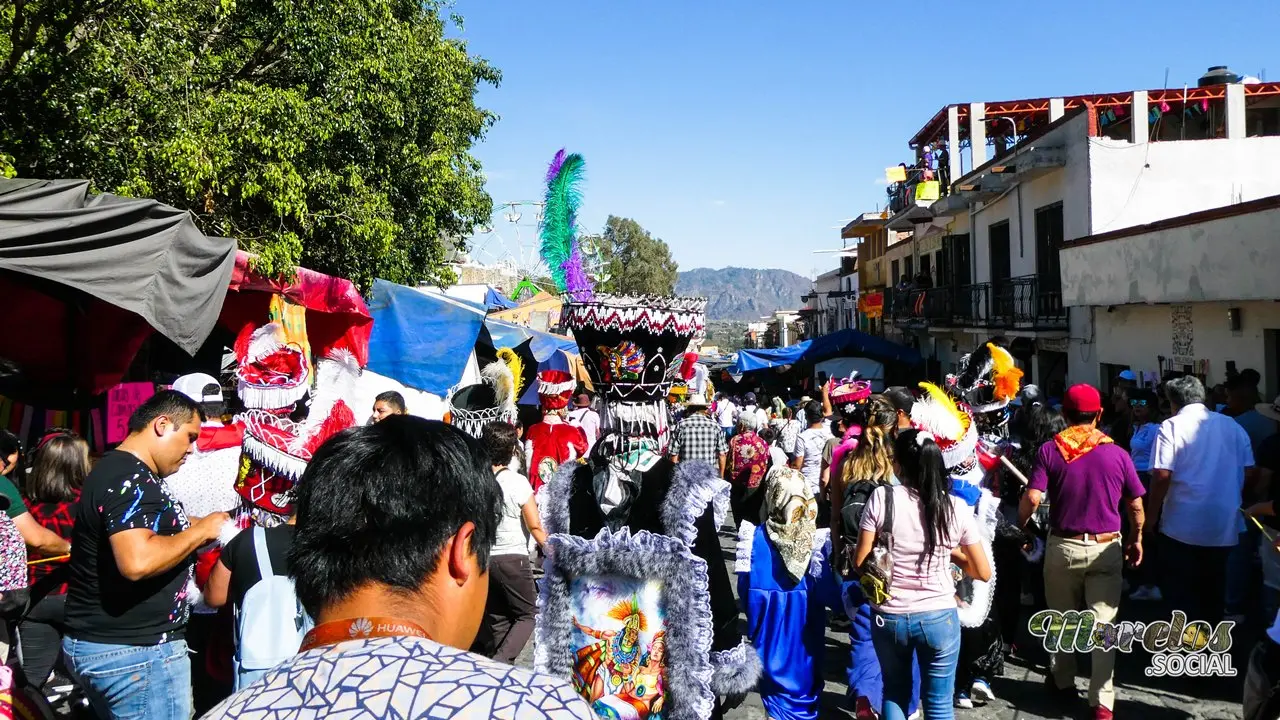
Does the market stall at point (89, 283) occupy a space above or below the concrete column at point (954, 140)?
below

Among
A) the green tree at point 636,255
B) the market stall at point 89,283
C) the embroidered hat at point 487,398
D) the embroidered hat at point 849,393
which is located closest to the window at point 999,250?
the embroidered hat at point 849,393

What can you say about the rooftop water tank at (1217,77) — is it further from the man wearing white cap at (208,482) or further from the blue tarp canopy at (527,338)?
the man wearing white cap at (208,482)

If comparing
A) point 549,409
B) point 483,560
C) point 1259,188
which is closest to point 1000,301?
point 1259,188

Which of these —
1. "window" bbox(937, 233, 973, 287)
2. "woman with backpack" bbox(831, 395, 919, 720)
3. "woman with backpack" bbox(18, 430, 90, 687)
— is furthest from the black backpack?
"window" bbox(937, 233, 973, 287)

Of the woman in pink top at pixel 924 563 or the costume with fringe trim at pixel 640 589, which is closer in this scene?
the costume with fringe trim at pixel 640 589

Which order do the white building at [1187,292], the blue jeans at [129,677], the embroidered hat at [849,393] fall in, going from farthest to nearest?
the embroidered hat at [849,393]
the white building at [1187,292]
the blue jeans at [129,677]

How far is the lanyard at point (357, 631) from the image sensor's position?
4.81 feet

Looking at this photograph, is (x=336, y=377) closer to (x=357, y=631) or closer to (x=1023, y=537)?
(x=1023, y=537)

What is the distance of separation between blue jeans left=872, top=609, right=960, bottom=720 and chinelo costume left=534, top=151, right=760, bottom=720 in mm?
695

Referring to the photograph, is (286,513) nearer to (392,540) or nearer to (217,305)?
(217,305)

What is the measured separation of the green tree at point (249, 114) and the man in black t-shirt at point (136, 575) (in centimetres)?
319

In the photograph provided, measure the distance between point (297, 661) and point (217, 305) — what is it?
3279mm

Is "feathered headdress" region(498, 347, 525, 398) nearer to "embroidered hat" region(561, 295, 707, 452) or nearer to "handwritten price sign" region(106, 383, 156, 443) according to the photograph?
"handwritten price sign" region(106, 383, 156, 443)

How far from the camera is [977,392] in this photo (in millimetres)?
7379
